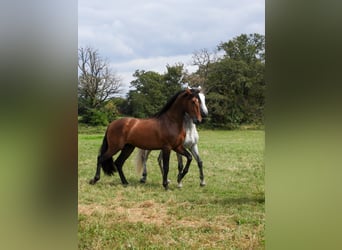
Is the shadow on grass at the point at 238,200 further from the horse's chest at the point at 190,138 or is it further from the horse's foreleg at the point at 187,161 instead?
the horse's chest at the point at 190,138

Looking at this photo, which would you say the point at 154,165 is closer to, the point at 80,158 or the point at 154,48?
the point at 80,158

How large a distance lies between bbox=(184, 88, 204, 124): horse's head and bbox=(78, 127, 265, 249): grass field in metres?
0.11

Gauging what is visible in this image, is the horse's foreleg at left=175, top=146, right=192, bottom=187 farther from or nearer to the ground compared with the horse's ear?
nearer to the ground

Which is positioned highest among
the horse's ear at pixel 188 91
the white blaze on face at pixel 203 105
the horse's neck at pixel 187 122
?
the horse's ear at pixel 188 91

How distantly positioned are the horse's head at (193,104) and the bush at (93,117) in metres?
0.52

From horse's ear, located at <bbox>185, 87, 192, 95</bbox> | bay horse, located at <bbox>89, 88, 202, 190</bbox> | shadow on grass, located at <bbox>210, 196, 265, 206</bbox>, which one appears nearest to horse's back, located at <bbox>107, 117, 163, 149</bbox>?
bay horse, located at <bbox>89, 88, 202, 190</bbox>

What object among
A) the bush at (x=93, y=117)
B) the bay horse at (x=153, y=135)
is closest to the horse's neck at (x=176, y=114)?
the bay horse at (x=153, y=135)

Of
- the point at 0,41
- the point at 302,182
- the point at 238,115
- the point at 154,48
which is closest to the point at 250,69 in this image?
the point at 238,115

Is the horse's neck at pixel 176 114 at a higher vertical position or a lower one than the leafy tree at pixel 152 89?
lower

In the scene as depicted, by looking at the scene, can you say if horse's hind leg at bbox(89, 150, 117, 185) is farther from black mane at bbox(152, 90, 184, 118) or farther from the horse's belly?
black mane at bbox(152, 90, 184, 118)

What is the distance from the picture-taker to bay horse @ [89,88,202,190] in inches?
92.1

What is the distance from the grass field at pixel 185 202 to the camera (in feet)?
6.98

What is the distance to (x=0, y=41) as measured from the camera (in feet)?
5.78

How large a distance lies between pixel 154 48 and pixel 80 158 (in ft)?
2.62
